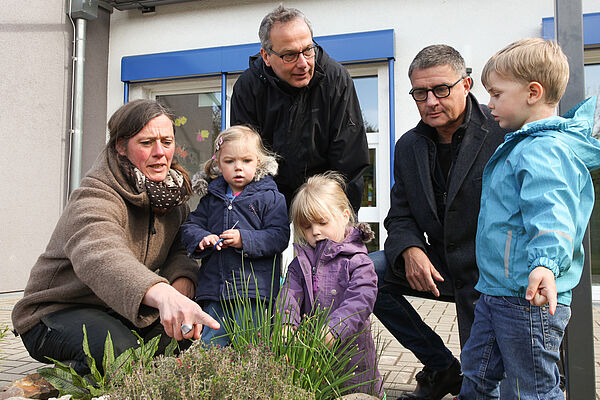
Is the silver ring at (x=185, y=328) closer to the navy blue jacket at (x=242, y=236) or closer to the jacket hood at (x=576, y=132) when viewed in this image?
the navy blue jacket at (x=242, y=236)

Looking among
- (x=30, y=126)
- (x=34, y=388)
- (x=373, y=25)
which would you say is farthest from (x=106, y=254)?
(x=30, y=126)

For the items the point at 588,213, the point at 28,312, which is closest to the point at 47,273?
the point at 28,312

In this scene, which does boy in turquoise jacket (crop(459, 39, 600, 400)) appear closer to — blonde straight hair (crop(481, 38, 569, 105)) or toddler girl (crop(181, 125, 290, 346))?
blonde straight hair (crop(481, 38, 569, 105))

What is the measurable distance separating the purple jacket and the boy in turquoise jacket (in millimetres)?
458

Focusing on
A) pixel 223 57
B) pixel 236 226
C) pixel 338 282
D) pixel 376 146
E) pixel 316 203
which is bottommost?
pixel 338 282

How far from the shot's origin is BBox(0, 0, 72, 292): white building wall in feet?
24.3

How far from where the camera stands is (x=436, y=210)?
2.77m

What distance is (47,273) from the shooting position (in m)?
2.62

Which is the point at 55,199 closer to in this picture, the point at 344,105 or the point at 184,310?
the point at 344,105

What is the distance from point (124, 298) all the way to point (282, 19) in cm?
176

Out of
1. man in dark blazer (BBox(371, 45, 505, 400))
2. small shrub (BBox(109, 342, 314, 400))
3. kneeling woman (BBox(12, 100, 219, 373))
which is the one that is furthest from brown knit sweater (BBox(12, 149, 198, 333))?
man in dark blazer (BBox(371, 45, 505, 400))

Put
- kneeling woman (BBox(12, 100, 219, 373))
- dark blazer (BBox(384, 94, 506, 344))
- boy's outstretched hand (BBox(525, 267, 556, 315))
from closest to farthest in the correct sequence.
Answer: boy's outstretched hand (BBox(525, 267, 556, 315)) → kneeling woman (BBox(12, 100, 219, 373)) → dark blazer (BBox(384, 94, 506, 344))

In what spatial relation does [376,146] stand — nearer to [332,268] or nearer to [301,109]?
[301,109]

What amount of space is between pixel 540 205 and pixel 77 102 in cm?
777
